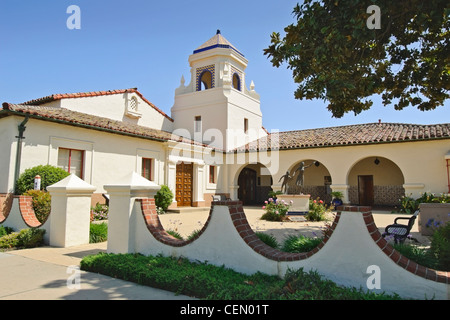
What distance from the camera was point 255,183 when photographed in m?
25.2

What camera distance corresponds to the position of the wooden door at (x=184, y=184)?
17.9 metres

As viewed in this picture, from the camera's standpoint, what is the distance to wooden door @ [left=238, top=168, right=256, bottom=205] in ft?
78.8

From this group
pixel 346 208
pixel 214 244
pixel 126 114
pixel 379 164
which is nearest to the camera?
pixel 346 208

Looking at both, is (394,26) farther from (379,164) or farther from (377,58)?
(379,164)

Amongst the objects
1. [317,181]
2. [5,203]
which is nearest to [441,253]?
[5,203]

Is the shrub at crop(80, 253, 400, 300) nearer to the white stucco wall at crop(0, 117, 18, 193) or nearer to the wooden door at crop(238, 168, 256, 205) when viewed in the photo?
the white stucco wall at crop(0, 117, 18, 193)

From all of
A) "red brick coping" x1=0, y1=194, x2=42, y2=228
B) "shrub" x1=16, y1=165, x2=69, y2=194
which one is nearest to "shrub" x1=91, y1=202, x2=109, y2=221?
A: "shrub" x1=16, y1=165, x2=69, y2=194

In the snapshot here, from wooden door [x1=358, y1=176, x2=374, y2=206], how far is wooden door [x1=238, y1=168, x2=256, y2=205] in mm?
7981

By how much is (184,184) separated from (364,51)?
43.4 feet

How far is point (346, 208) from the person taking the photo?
3879mm

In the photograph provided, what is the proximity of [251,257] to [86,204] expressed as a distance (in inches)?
195
